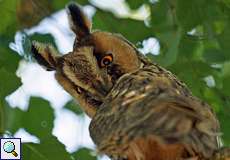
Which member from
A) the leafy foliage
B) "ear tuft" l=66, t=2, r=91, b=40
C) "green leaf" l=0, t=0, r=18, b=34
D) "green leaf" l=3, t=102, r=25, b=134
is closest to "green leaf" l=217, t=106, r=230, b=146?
the leafy foliage

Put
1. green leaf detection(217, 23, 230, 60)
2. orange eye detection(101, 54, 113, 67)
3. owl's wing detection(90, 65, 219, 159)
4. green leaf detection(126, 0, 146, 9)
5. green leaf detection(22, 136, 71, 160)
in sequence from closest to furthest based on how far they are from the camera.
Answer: owl's wing detection(90, 65, 219, 159) < green leaf detection(22, 136, 71, 160) < orange eye detection(101, 54, 113, 67) < green leaf detection(217, 23, 230, 60) < green leaf detection(126, 0, 146, 9)

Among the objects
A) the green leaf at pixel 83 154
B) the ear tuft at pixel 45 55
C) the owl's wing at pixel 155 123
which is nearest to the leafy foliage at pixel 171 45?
the green leaf at pixel 83 154

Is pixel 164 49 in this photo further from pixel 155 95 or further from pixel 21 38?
pixel 155 95

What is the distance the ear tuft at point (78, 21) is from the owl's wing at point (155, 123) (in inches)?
28.1

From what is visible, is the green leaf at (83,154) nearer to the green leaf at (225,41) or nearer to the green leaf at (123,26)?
the green leaf at (123,26)

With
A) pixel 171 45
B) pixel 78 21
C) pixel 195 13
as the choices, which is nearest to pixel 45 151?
pixel 78 21

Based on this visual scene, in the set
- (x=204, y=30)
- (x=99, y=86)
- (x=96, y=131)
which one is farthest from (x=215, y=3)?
(x=96, y=131)

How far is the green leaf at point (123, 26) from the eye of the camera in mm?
3629

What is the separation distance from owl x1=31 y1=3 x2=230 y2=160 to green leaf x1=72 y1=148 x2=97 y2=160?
34cm

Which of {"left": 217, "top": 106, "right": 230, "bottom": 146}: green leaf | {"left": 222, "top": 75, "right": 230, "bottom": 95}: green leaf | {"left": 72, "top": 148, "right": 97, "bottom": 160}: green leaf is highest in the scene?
{"left": 222, "top": 75, "right": 230, "bottom": 95}: green leaf

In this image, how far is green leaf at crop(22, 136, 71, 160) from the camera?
3.02 m

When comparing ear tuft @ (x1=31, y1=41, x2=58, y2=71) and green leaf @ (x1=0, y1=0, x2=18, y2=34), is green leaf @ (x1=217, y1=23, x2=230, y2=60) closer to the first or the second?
ear tuft @ (x1=31, y1=41, x2=58, y2=71)

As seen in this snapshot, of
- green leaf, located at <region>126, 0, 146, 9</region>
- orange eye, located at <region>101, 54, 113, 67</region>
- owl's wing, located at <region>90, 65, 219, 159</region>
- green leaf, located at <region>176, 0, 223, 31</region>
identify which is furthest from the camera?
green leaf, located at <region>126, 0, 146, 9</region>

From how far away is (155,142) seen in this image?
91.0 inches
